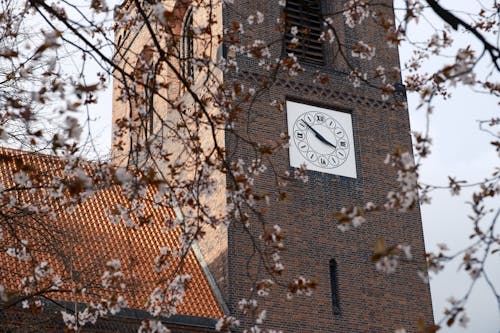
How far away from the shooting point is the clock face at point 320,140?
61.8 ft

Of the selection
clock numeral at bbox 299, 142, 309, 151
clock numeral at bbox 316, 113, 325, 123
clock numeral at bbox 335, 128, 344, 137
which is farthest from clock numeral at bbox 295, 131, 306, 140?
clock numeral at bbox 335, 128, 344, 137

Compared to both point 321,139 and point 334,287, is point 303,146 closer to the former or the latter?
point 321,139

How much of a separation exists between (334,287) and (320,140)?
304cm

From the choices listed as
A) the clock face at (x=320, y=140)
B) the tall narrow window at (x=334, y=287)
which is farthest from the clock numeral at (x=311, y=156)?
the tall narrow window at (x=334, y=287)

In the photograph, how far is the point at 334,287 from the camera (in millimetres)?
17984

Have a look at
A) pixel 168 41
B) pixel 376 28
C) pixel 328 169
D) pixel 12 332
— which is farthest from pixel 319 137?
pixel 168 41

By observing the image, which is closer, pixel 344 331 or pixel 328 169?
pixel 344 331

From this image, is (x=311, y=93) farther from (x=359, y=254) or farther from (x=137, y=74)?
(x=137, y=74)

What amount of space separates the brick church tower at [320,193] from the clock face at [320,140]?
26 millimetres

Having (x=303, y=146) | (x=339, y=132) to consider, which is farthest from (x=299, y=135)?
(x=339, y=132)

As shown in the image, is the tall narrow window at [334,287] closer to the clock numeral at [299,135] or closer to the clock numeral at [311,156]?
the clock numeral at [311,156]

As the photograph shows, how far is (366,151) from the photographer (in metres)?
19.7

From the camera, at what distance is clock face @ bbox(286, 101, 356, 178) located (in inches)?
741

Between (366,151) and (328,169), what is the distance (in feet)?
3.74
